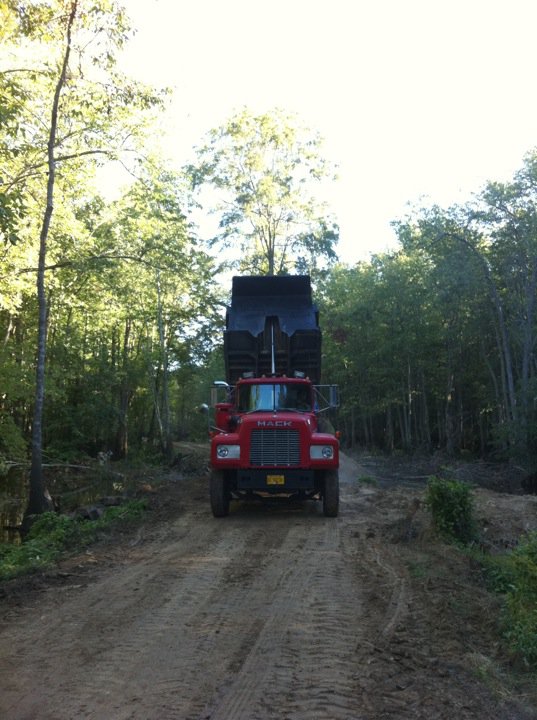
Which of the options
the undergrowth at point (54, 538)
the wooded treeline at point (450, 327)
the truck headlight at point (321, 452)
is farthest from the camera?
the wooded treeline at point (450, 327)

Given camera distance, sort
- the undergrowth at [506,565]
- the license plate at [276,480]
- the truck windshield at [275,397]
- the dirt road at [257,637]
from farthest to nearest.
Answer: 1. the truck windshield at [275,397]
2. the license plate at [276,480]
3. the undergrowth at [506,565]
4. the dirt road at [257,637]

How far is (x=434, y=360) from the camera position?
121 feet

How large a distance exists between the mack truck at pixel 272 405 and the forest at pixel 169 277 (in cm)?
427

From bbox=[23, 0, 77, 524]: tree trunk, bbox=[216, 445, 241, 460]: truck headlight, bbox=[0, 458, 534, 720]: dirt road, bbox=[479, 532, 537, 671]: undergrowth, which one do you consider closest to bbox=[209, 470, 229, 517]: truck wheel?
bbox=[216, 445, 241, 460]: truck headlight

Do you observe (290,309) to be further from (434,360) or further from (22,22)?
(434,360)

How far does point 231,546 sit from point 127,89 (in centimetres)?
1115

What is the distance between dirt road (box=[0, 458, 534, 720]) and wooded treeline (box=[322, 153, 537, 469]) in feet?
53.5

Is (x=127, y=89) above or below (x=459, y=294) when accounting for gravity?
above

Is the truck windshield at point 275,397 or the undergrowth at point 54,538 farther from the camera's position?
the truck windshield at point 275,397

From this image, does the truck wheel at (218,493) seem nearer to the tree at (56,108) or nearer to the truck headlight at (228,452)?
the truck headlight at (228,452)

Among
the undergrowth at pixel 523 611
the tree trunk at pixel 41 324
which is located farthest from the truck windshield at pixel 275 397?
the undergrowth at pixel 523 611

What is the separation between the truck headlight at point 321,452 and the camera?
11194 mm

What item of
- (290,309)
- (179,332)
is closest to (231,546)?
(290,309)

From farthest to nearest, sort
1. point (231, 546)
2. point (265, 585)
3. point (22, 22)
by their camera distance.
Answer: point (22, 22), point (231, 546), point (265, 585)
